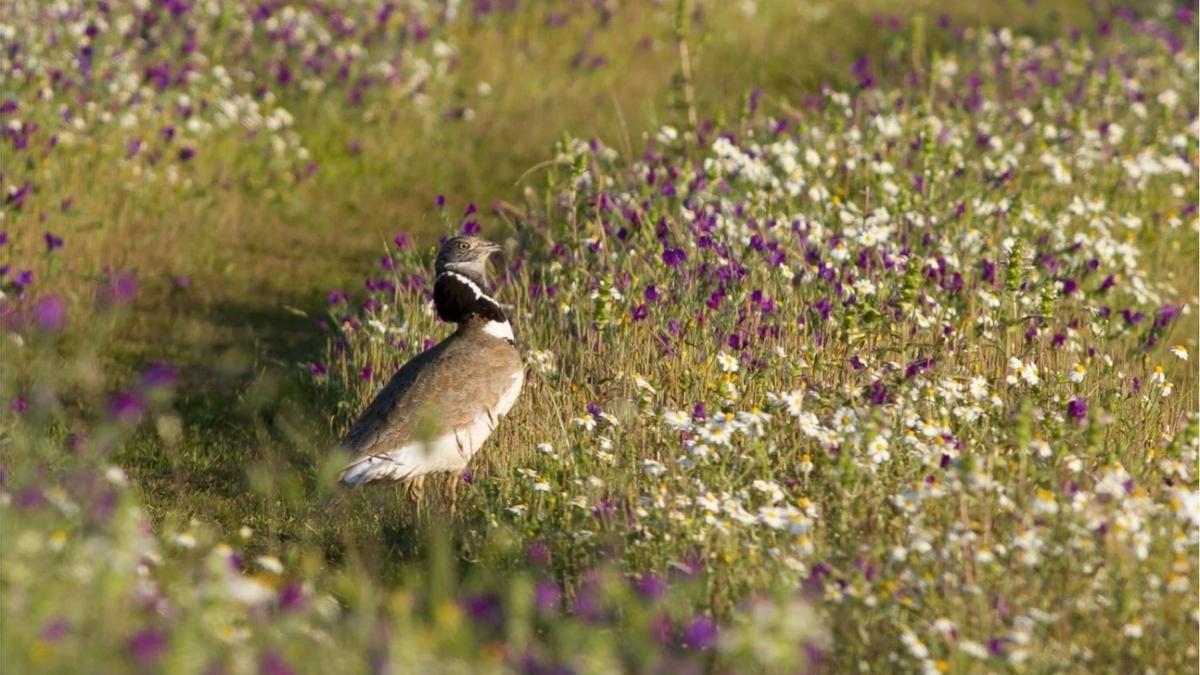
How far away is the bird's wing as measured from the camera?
270 inches

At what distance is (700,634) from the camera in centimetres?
464

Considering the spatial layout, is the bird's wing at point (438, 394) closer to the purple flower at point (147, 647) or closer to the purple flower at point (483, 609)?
the purple flower at point (483, 609)

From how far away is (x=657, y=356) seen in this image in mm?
7504

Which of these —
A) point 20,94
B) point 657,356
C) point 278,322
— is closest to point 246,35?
point 20,94

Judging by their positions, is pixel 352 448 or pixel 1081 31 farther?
pixel 1081 31

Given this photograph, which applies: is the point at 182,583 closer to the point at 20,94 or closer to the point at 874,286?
the point at 874,286

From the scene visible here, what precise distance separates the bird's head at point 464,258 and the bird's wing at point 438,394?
53 cm

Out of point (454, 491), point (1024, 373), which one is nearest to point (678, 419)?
point (454, 491)

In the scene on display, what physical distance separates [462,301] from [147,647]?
13.2 feet

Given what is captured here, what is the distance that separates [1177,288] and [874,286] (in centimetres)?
376

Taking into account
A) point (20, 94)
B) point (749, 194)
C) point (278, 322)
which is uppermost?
point (749, 194)

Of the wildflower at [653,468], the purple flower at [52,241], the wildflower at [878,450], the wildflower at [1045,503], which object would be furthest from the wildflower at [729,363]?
the purple flower at [52,241]

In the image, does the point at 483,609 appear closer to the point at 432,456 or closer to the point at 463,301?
the point at 432,456

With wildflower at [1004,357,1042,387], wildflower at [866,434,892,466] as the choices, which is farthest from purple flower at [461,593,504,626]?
wildflower at [1004,357,1042,387]
